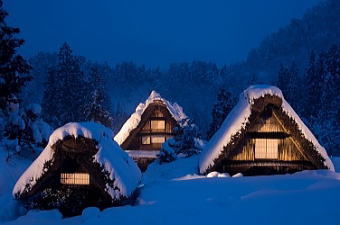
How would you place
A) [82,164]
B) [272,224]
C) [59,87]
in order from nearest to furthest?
[272,224], [82,164], [59,87]

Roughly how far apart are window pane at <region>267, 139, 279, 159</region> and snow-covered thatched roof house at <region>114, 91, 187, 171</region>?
11716mm

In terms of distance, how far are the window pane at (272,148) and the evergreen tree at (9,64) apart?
43.2 ft

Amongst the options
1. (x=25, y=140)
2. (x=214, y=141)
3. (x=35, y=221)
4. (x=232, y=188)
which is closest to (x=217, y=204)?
(x=232, y=188)

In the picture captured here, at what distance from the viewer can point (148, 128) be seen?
2962 centimetres

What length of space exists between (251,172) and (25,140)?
13152 mm

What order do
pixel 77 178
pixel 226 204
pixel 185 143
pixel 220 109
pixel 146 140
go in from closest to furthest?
pixel 226 204
pixel 77 178
pixel 185 143
pixel 146 140
pixel 220 109

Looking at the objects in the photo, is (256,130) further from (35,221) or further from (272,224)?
(35,221)

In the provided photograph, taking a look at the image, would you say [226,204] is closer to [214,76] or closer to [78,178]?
[78,178]

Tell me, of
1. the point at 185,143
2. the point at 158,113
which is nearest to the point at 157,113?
the point at 158,113

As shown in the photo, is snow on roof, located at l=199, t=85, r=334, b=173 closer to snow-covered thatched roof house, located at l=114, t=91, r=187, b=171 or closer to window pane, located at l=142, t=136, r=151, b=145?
snow-covered thatched roof house, located at l=114, t=91, r=187, b=171

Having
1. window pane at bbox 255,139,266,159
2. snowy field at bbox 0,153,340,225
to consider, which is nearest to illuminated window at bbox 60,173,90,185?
snowy field at bbox 0,153,340,225

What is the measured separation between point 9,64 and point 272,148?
46.5 ft

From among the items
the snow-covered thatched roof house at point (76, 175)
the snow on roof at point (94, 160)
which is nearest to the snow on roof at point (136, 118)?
the snow-covered thatched roof house at point (76, 175)

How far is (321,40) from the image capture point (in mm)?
102188
